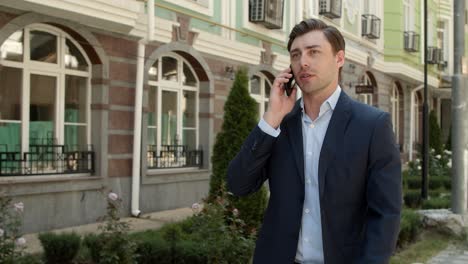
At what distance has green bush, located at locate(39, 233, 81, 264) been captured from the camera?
6.15 m

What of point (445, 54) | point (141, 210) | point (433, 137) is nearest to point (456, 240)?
point (141, 210)

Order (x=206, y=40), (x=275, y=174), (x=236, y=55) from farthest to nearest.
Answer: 1. (x=236, y=55)
2. (x=206, y=40)
3. (x=275, y=174)

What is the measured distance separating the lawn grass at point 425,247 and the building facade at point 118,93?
3892mm

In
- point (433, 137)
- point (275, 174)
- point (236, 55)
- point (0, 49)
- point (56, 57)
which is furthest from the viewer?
point (433, 137)

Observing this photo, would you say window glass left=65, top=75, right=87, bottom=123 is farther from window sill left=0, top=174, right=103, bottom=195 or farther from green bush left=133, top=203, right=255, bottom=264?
green bush left=133, top=203, right=255, bottom=264

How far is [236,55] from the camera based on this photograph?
535 inches

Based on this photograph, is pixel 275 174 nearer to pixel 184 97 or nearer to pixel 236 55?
pixel 184 97

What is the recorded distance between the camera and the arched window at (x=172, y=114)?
11.7 m

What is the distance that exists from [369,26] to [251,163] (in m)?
20.6

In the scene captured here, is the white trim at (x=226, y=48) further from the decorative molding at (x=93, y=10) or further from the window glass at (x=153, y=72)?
the decorative molding at (x=93, y=10)

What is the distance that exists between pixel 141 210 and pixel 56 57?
308 cm

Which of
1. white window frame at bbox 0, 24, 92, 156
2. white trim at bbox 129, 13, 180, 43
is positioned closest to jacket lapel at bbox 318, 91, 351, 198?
white window frame at bbox 0, 24, 92, 156

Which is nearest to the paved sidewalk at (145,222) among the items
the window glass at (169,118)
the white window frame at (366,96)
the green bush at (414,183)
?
the window glass at (169,118)

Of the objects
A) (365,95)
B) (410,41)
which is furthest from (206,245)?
(410,41)
